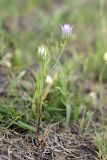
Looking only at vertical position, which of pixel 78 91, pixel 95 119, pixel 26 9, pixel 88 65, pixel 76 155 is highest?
pixel 26 9

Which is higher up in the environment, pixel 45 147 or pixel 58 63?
pixel 58 63

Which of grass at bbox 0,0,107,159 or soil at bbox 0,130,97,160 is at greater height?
grass at bbox 0,0,107,159

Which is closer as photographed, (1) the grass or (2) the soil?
(2) the soil

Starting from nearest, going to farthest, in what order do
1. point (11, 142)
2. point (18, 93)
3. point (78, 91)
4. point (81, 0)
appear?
point (11, 142) → point (18, 93) → point (78, 91) → point (81, 0)

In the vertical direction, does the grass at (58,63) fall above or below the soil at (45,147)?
above

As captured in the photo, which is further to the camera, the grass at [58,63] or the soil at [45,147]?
the grass at [58,63]

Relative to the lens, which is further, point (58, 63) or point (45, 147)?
point (58, 63)

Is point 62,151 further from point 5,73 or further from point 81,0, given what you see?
point 81,0

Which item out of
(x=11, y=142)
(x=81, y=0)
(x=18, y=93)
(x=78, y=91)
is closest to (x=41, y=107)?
(x=11, y=142)
